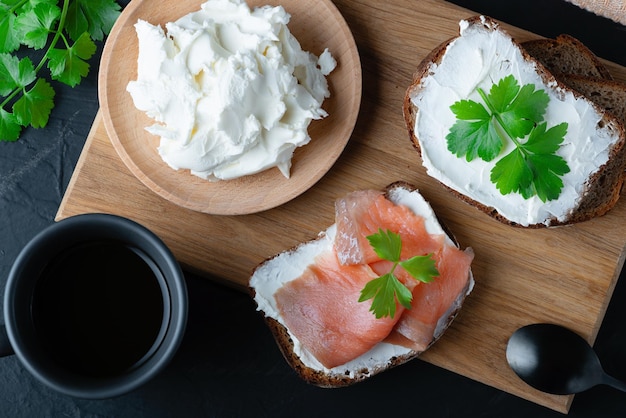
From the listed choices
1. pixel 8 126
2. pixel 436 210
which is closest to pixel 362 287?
pixel 436 210

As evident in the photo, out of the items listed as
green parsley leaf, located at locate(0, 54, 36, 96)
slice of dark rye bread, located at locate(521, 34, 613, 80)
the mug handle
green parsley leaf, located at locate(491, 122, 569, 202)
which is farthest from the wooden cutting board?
the mug handle

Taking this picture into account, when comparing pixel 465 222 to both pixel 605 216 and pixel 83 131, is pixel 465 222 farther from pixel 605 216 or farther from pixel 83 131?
pixel 83 131

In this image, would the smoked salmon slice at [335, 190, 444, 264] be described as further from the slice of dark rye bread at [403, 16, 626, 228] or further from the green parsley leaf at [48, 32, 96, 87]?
the green parsley leaf at [48, 32, 96, 87]

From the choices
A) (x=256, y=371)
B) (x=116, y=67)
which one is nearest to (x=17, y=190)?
(x=116, y=67)

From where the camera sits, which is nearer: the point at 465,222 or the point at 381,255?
the point at 381,255

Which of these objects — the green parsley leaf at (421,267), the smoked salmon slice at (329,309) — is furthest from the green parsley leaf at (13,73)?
the green parsley leaf at (421,267)

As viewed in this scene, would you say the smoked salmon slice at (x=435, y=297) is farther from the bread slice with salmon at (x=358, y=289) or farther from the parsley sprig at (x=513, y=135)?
the parsley sprig at (x=513, y=135)
